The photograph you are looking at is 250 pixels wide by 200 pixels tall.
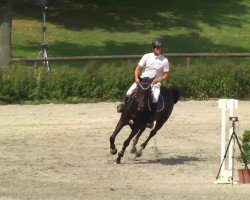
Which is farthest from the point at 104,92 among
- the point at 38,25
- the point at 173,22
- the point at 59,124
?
the point at 173,22

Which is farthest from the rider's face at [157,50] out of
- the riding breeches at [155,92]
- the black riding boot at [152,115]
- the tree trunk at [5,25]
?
the tree trunk at [5,25]

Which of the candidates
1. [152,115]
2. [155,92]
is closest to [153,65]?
[155,92]

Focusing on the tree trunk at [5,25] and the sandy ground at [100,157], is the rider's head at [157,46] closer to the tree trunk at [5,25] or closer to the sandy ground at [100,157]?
the sandy ground at [100,157]

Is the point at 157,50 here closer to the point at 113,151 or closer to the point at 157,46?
the point at 157,46

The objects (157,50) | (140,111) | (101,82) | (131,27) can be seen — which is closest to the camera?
(140,111)

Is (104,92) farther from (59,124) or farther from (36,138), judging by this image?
(36,138)

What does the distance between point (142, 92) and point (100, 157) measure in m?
1.96

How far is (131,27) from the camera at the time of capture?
44469 mm

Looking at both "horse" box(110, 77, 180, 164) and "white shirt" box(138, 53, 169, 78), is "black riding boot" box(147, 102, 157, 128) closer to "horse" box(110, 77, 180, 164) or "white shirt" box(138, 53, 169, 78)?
"horse" box(110, 77, 180, 164)

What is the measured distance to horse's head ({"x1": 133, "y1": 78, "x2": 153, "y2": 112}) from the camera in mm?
16562

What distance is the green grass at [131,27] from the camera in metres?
39.6

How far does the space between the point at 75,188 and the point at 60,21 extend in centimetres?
3079

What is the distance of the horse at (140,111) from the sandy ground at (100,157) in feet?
1.35

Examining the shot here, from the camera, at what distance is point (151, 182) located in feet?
49.2
